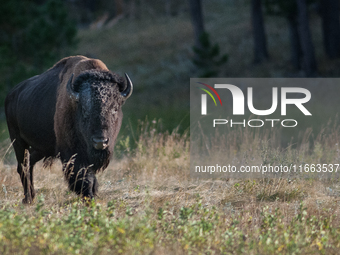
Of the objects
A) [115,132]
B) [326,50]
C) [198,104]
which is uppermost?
[115,132]

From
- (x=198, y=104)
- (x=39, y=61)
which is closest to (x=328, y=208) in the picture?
(x=39, y=61)

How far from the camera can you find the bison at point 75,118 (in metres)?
5.62

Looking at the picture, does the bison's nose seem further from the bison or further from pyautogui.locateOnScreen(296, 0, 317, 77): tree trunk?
pyautogui.locateOnScreen(296, 0, 317, 77): tree trunk

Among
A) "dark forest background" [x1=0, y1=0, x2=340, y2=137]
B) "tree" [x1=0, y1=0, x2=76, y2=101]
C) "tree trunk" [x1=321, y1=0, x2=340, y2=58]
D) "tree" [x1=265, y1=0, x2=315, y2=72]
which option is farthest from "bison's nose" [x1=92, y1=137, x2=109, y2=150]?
"tree trunk" [x1=321, y1=0, x2=340, y2=58]

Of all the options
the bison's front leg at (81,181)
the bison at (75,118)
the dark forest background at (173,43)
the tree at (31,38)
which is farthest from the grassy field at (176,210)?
the tree at (31,38)

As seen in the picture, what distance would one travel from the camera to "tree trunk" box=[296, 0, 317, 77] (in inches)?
833

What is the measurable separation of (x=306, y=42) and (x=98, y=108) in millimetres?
18379

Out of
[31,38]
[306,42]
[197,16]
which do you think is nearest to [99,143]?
[31,38]

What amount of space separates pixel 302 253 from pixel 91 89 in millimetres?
3207

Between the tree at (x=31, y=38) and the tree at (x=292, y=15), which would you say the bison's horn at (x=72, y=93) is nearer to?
the tree at (x=31, y=38)

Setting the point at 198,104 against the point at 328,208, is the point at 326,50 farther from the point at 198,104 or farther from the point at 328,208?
the point at 328,208

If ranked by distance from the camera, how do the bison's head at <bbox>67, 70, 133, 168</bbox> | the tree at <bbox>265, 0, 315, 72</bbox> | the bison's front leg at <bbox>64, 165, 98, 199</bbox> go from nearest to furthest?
the bison's head at <bbox>67, 70, 133, 168</bbox>
the bison's front leg at <bbox>64, 165, 98, 199</bbox>
the tree at <bbox>265, 0, 315, 72</bbox>

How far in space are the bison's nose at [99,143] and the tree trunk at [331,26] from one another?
2192 cm

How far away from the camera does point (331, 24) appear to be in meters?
24.3
